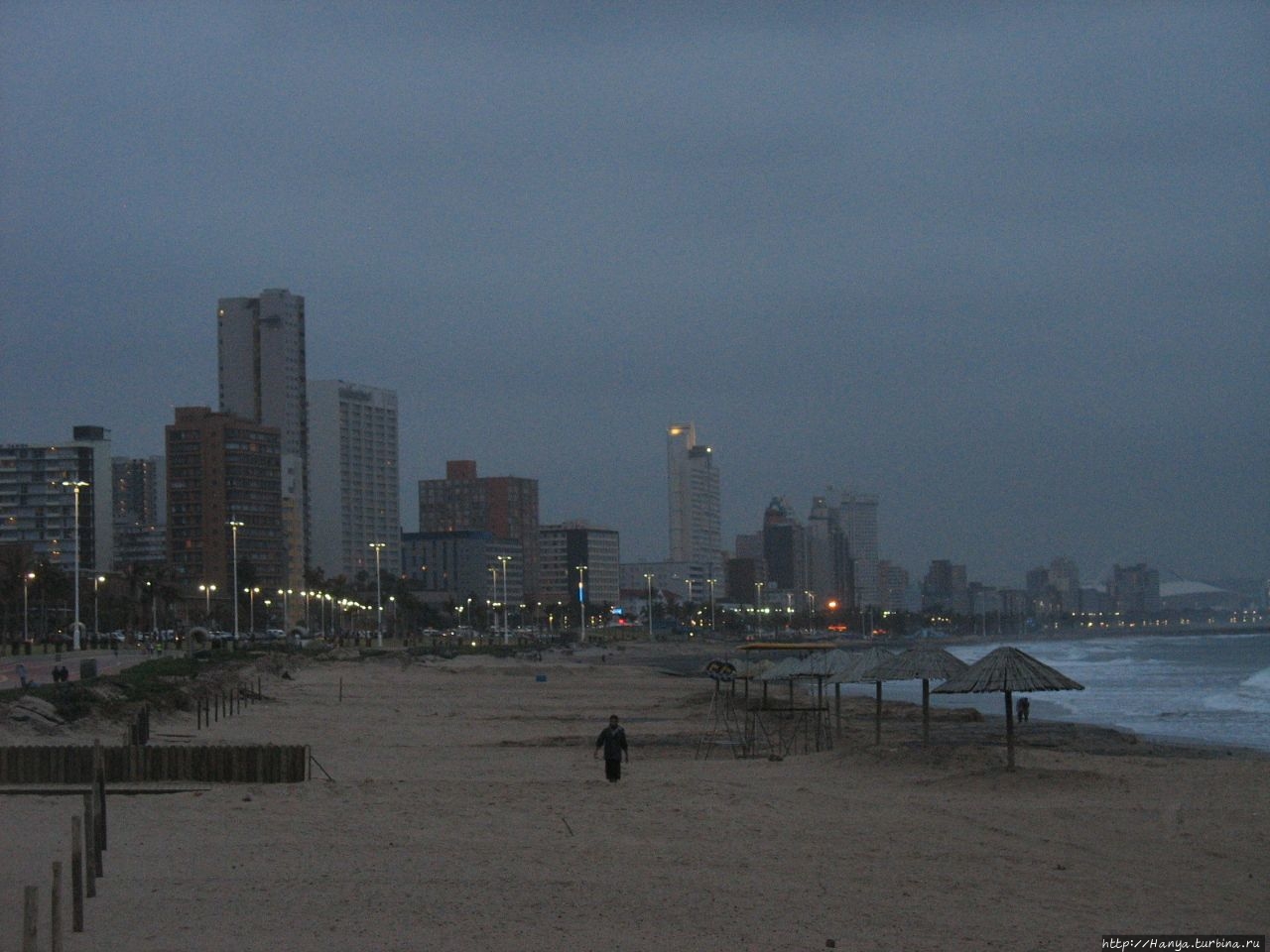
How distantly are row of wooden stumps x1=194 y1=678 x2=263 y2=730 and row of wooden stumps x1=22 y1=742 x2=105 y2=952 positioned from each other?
1933 cm

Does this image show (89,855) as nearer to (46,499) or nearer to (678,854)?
(678,854)

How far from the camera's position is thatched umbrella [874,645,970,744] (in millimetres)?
26531

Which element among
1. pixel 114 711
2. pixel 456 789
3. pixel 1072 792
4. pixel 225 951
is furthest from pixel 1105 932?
pixel 114 711

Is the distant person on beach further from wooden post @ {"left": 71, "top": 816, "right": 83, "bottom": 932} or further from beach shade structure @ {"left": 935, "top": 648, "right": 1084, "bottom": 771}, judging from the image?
wooden post @ {"left": 71, "top": 816, "right": 83, "bottom": 932}

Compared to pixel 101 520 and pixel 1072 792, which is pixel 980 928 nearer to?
pixel 1072 792

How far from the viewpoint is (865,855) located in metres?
16.1

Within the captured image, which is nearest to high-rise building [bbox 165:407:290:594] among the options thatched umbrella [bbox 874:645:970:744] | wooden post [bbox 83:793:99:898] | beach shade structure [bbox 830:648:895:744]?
beach shade structure [bbox 830:648:895:744]

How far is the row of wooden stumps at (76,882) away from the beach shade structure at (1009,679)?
13930mm

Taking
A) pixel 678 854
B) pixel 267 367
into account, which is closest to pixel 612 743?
pixel 678 854

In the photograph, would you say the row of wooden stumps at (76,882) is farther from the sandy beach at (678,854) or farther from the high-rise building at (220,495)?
the high-rise building at (220,495)

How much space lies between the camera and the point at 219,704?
40.3 metres

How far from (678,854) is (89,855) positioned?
637 centimetres

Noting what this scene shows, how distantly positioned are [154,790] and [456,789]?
4453mm

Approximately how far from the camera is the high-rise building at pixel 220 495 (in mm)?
174125
